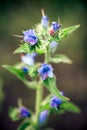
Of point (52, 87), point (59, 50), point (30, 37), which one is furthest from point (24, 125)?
point (59, 50)

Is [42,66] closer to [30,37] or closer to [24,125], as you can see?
[30,37]

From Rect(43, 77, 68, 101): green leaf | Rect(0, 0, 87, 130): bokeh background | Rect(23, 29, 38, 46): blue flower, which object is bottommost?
Rect(43, 77, 68, 101): green leaf

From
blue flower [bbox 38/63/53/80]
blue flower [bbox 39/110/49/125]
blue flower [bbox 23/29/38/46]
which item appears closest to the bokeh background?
blue flower [bbox 39/110/49/125]

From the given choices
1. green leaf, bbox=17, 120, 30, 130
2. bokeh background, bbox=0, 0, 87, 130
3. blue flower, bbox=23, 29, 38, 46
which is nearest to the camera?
blue flower, bbox=23, 29, 38, 46

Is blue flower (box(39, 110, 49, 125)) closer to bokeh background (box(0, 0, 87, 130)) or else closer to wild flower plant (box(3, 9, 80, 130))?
wild flower plant (box(3, 9, 80, 130))

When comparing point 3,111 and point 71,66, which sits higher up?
point 71,66

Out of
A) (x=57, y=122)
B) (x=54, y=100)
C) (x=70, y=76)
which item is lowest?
(x=54, y=100)

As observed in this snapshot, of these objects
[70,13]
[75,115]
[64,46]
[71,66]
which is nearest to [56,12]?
[70,13]

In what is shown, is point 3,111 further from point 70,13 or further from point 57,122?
point 70,13
